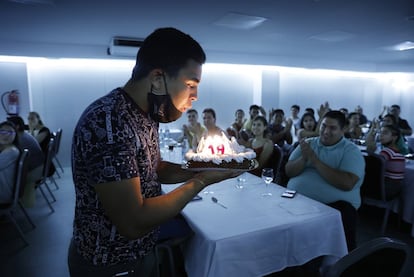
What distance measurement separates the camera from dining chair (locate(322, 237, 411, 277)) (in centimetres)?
101

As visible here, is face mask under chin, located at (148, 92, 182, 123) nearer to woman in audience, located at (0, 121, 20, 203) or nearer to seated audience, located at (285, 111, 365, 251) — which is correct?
seated audience, located at (285, 111, 365, 251)

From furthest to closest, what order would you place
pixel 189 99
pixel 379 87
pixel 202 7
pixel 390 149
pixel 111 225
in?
pixel 379 87 → pixel 202 7 → pixel 390 149 → pixel 189 99 → pixel 111 225

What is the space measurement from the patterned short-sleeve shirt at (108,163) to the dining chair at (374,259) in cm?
72

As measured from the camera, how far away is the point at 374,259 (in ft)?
3.42

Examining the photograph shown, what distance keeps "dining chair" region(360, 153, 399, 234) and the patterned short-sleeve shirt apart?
2878mm

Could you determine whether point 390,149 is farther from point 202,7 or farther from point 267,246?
point 202,7

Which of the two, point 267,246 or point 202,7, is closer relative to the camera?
point 267,246

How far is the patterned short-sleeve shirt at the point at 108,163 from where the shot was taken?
728 millimetres

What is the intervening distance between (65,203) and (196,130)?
7.58ft

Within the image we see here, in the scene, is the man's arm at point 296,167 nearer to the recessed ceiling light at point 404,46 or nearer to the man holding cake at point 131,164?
the man holding cake at point 131,164

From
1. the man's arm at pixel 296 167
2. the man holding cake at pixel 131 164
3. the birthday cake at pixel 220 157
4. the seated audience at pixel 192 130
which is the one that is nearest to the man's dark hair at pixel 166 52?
the man holding cake at pixel 131 164

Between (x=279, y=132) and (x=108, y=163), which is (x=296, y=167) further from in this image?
(x=279, y=132)

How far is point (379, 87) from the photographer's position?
10.2m

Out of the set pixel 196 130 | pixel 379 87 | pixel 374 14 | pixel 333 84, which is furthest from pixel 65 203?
pixel 379 87
